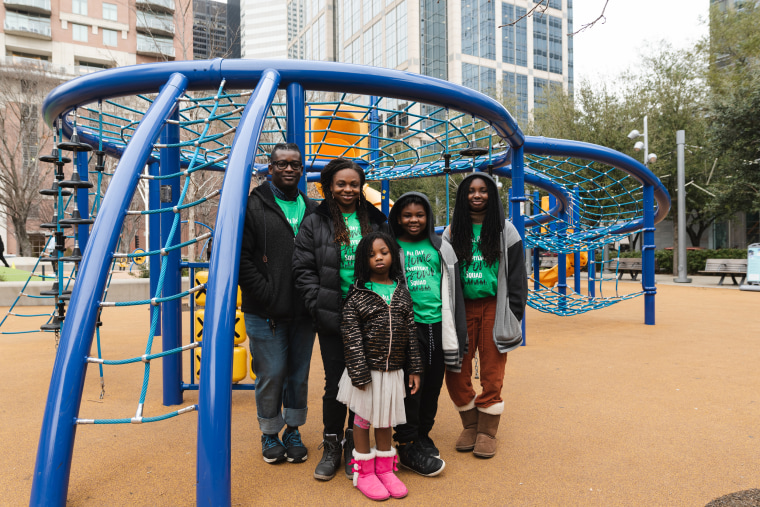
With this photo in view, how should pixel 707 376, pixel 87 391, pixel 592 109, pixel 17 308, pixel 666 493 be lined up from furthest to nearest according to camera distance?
pixel 592 109 < pixel 17 308 < pixel 707 376 < pixel 87 391 < pixel 666 493

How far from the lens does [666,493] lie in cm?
255

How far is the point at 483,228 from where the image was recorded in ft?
10.2

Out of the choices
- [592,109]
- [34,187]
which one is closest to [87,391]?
[34,187]

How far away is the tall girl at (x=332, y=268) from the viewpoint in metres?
2.69

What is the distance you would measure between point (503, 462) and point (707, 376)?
321 centimetres

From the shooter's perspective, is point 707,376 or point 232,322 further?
point 707,376

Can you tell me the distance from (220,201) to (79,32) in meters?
43.1

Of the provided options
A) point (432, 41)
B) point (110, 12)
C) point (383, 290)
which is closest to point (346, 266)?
point (383, 290)

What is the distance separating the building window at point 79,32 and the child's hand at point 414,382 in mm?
43485

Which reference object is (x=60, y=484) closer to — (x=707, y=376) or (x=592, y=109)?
(x=707, y=376)

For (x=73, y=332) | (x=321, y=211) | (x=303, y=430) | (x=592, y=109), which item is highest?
(x=592, y=109)

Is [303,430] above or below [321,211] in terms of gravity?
below

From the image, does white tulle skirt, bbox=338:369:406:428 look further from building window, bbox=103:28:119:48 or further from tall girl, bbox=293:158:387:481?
building window, bbox=103:28:119:48

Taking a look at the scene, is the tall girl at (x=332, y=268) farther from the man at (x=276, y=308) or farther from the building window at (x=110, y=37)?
the building window at (x=110, y=37)
